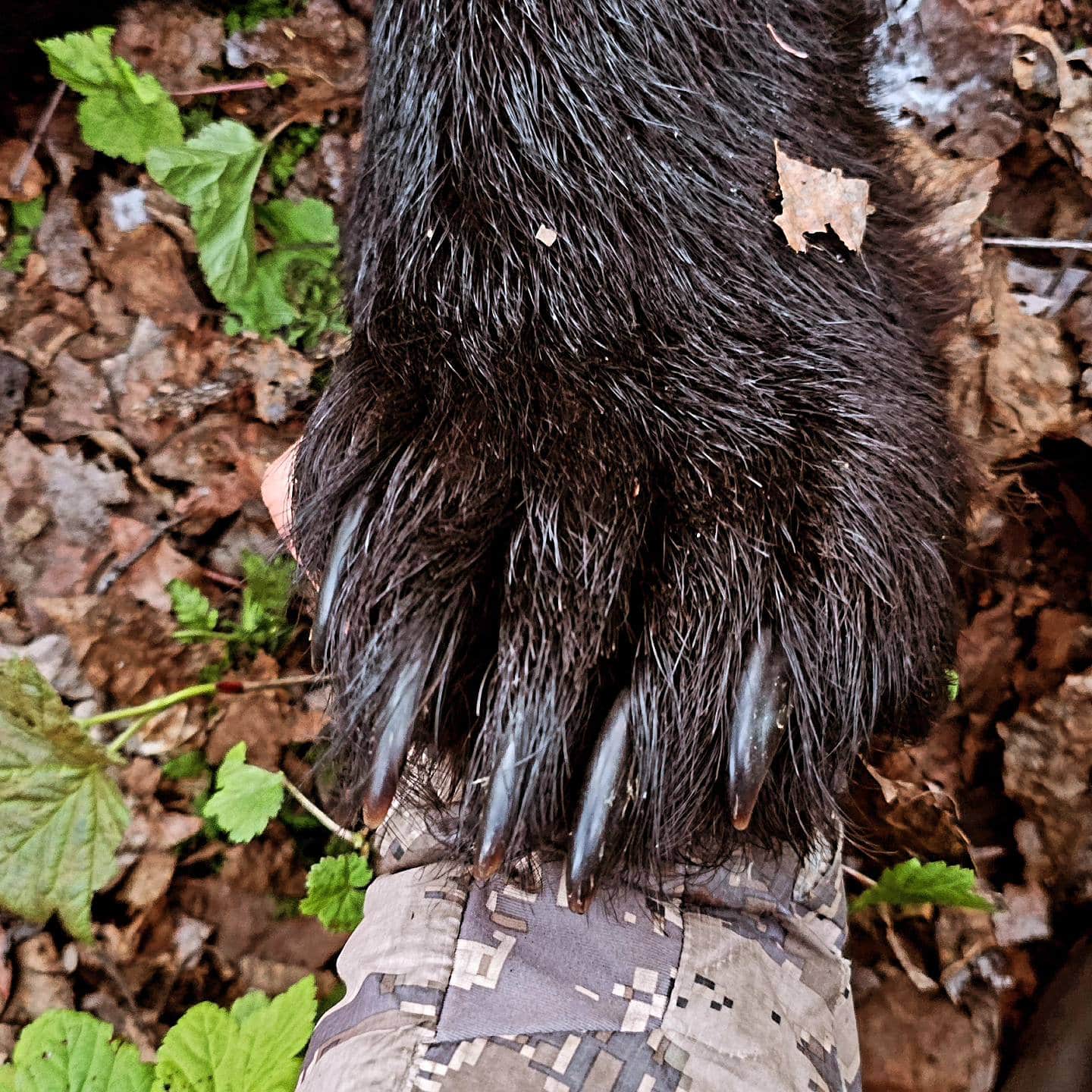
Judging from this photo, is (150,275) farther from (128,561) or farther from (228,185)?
(128,561)

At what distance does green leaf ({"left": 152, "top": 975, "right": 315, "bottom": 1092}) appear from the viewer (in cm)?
160

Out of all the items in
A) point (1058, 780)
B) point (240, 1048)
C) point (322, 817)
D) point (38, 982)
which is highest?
point (1058, 780)

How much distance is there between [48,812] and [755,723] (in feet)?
5.23

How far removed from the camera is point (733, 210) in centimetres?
103

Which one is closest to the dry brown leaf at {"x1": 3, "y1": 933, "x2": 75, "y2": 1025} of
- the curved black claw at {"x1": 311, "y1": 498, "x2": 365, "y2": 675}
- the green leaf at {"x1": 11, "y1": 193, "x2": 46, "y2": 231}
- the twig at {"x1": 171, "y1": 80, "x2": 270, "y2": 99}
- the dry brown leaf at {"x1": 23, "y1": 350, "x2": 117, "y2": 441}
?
the dry brown leaf at {"x1": 23, "y1": 350, "x2": 117, "y2": 441}

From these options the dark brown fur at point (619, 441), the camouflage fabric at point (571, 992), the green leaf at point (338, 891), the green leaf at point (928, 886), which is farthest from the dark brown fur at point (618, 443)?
the green leaf at point (338, 891)

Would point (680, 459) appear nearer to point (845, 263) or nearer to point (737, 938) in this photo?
point (845, 263)

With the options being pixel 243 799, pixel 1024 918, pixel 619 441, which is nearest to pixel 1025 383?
pixel 1024 918

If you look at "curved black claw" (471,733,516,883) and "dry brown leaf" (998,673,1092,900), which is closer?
"curved black claw" (471,733,516,883)

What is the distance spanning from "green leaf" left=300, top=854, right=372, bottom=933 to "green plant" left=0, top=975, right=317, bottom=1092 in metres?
0.17

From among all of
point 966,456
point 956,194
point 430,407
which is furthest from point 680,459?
point 956,194

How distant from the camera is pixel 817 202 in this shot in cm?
109

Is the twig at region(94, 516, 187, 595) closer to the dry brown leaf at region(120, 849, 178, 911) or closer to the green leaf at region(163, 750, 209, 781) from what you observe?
the green leaf at region(163, 750, 209, 781)

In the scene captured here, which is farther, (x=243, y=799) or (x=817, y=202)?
(x=243, y=799)
